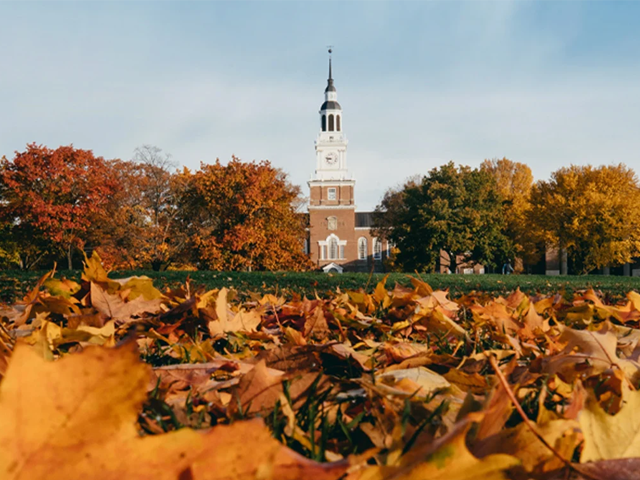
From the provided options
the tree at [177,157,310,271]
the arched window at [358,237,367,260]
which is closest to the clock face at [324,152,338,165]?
the arched window at [358,237,367,260]

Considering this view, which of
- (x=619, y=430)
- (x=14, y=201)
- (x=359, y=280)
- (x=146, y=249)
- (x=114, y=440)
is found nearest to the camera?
(x=114, y=440)

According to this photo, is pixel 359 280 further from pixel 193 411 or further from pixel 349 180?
pixel 349 180

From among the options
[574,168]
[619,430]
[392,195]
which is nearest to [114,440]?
[619,430]

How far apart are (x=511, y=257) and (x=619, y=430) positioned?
1634 inches

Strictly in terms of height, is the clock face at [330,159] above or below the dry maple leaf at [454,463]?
above

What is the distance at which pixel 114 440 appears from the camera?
0.47 metres

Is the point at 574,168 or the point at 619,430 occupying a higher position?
the point at 574,168

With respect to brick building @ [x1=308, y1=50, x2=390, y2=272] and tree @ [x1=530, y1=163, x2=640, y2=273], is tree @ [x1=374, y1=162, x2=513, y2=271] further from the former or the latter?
brick building @ [x1=308, y1=50, x2=390, y2=272]

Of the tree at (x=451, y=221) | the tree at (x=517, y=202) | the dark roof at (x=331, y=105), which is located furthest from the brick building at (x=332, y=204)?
the tree at (x=451, y=221)

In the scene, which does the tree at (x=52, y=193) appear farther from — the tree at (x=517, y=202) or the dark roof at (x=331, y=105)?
the dark roof at (x=331, y=105)

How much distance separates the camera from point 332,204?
190ft


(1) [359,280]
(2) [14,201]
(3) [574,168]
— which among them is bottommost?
(1) [359,280]

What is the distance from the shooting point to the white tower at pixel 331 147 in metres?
59.7

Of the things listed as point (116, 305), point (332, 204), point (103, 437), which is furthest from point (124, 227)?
point (103, 437)
